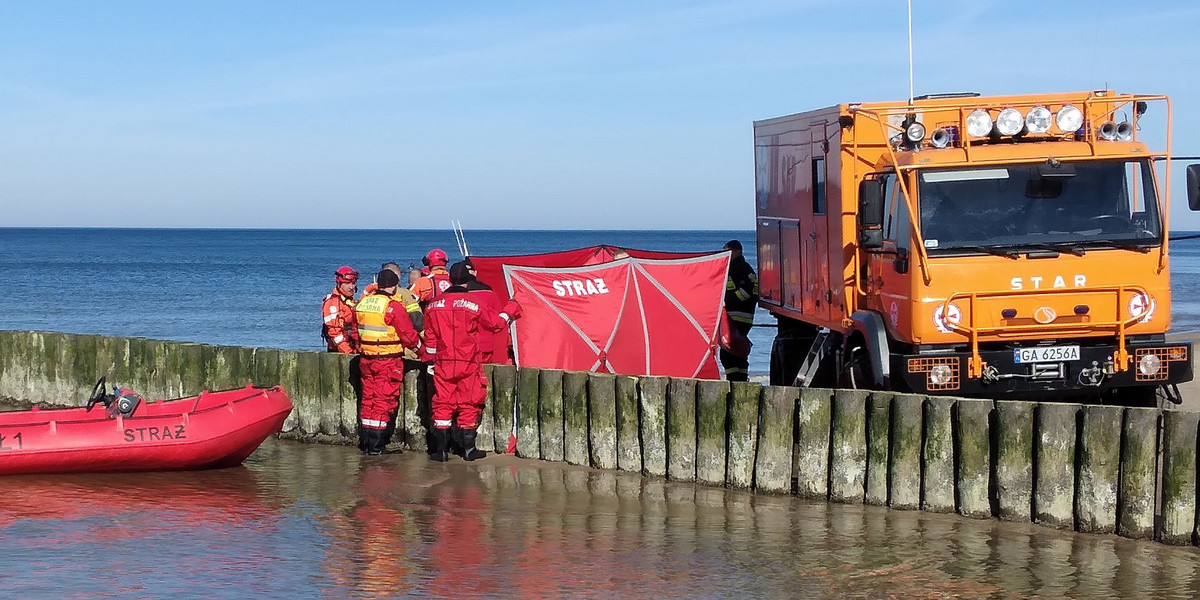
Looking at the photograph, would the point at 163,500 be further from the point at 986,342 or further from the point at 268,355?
the point at 986,342

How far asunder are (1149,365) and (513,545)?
538 centimetres

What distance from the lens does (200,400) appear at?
11625mm

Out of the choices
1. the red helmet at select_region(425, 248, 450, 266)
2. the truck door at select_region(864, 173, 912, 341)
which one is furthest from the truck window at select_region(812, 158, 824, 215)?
the red helmet at select_region(425, 248, 450, 266)

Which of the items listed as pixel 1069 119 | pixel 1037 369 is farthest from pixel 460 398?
pixel 1069 119

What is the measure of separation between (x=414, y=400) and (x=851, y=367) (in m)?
4.23

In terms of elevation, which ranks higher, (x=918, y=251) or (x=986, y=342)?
(x=918, y=251)

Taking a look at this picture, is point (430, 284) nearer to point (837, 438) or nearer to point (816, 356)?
point (816, 356)

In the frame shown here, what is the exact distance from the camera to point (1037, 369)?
10492 millimetres

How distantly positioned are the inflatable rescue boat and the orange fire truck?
5.55 m

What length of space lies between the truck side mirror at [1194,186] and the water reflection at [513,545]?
3.16 meters

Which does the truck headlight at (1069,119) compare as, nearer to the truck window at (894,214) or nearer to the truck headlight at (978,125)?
the truck headlight at (978,125)

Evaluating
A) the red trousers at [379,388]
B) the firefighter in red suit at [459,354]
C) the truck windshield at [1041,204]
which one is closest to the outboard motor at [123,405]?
the red trousers at [379,388]

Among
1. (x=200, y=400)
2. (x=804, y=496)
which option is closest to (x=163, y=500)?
(x=200, y=400)

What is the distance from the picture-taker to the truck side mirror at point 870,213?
10.8m
